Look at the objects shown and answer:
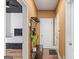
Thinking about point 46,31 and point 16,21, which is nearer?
point 16,21

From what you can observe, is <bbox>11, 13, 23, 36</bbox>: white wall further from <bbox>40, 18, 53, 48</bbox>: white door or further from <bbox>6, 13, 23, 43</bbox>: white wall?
<bbox>40, 18, 53, 48</bbox>: white door

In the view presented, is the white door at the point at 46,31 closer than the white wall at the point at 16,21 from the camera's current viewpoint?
No

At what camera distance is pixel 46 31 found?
953 centimetres

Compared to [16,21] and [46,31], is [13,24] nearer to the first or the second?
[16,21]

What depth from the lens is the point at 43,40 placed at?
9.51 metres

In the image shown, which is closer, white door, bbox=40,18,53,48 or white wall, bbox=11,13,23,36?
white wall, bbox=11,13,23,36

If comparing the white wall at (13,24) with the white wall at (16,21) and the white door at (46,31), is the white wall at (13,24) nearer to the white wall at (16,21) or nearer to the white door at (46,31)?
the white wall at (16,21)

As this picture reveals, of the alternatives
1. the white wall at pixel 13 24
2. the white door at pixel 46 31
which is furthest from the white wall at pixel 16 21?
the white door at pixel 46 31

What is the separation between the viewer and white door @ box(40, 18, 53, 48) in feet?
31.2

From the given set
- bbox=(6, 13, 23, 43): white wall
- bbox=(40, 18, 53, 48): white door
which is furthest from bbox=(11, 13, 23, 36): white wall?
bbox=(40, 18, 53, 48): white door

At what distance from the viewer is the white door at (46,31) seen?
950 cm

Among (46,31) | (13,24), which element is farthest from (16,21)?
(46,31)
